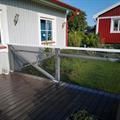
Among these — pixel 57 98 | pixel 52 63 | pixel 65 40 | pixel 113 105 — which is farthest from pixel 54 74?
pixel 65 40

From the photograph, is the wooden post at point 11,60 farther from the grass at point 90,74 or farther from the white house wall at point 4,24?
the grass at point 90,74

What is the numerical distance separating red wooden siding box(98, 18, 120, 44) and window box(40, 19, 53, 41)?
26.8ft

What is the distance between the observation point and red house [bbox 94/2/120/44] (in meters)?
15.1

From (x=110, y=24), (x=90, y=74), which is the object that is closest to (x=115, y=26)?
(x=110, y=24)

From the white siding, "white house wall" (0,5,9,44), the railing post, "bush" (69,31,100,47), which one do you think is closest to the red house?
"bush" (69,31,100,47)

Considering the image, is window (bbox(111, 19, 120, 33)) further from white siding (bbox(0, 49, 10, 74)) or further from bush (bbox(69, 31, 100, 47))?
white siding (bbox(0, 49, 10, 74))

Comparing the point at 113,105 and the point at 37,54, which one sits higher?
the point at 37,54

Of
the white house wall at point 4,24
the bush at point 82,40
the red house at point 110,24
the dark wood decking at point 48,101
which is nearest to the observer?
the dark wood decking at point 48,101

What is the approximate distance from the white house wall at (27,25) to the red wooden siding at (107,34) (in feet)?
26.1

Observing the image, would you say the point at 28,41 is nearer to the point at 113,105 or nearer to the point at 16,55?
the point at 16,55

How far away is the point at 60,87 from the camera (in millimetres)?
4223

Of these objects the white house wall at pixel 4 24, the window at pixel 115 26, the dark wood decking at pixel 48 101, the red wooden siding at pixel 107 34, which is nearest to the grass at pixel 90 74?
the dark wood decking at pixel 48 101

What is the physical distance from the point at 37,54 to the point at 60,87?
1.20 m

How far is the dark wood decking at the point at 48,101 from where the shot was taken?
294 centimetres
